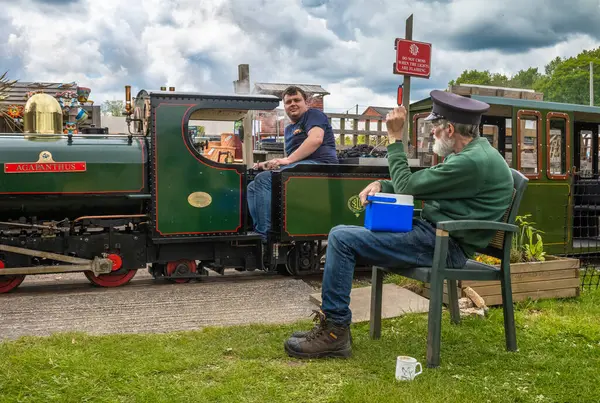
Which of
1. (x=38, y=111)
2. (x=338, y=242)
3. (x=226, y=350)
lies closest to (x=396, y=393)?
(x=338, y=242)

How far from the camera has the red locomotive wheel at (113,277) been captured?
21.3 feet

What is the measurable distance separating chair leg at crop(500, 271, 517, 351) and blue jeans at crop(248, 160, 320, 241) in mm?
3161

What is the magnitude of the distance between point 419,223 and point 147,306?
280 cm

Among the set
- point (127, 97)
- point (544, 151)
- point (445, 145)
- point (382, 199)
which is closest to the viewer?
point (382, 199)

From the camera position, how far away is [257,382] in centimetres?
340

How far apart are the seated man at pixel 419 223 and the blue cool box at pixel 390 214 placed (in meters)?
0.04

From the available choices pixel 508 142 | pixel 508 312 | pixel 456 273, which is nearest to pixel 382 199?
pixel 456 273

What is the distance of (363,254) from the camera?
3.78 metres

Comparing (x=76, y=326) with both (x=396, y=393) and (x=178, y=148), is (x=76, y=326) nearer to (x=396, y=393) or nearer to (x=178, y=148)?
(x=178, y=148)

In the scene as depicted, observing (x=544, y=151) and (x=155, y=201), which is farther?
(x=544, y=151)

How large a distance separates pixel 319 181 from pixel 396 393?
149 inches

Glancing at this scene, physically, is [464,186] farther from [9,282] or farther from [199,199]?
[9,282]

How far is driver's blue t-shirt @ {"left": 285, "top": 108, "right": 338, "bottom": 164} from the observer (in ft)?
21.6

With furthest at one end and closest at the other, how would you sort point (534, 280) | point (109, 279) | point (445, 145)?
point (109, 279)
point (534, 280)
point (445, 145)
